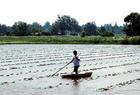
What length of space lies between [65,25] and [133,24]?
76.8 meters

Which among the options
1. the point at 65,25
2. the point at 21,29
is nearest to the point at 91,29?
the point at 65,25

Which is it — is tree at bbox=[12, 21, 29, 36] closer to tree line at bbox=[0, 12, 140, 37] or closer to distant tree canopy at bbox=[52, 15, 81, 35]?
tree line at bbox=[0, 12, 140, 37]

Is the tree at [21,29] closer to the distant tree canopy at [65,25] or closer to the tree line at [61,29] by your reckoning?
the tree line at [61,29]

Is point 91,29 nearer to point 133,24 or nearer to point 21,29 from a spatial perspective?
point 21,29

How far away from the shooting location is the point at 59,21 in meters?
173

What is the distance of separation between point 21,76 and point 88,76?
448 cm

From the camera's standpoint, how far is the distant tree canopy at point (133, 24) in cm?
9919

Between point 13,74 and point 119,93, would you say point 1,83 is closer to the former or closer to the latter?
point 13,74

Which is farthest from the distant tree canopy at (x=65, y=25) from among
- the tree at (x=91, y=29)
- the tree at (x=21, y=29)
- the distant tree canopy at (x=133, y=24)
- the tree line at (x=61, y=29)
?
the distant tree canopy at (x=133, y=24)

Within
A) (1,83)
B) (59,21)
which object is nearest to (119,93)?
(1,83)

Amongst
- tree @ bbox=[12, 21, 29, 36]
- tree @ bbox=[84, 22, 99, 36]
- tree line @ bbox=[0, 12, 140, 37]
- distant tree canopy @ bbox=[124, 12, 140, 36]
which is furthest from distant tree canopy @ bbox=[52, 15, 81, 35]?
distant tree canopy @ bbox=[124, 12, 140, 36]

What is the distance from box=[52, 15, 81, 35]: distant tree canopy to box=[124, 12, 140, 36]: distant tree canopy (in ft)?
197

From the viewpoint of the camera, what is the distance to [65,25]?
574 ft

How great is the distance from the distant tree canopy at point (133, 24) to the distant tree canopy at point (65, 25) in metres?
59.9
